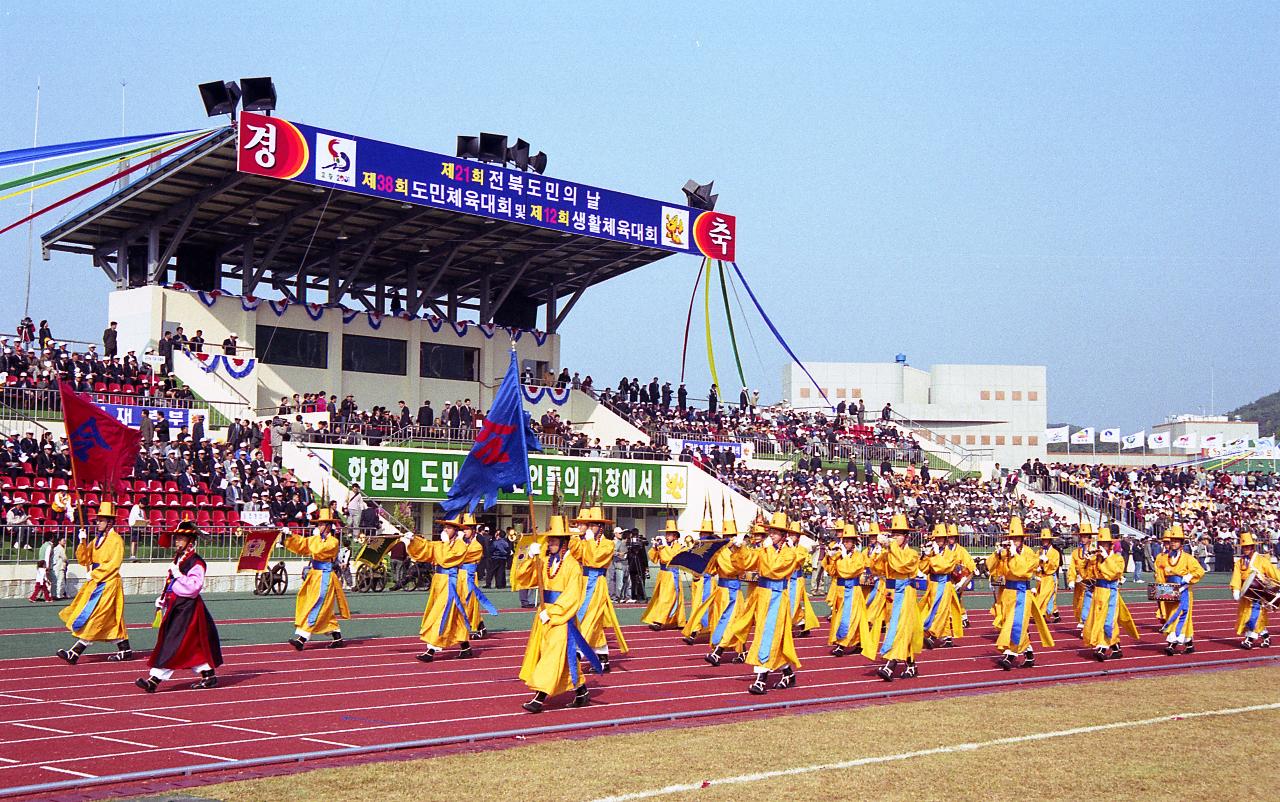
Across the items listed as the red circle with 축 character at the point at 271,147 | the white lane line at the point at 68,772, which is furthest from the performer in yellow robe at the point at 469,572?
the red circle with 축 character at the point at 271,147

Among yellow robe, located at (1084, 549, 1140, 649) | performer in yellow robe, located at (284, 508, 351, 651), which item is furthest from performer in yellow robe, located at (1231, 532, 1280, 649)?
performer in yellow robe, located at (284, 508, 351, 651)

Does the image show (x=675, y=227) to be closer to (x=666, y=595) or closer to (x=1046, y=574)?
(x=666, y=595)

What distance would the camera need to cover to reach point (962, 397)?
77875 millimetres

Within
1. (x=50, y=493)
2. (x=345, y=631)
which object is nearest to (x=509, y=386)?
(x=345, y=631)

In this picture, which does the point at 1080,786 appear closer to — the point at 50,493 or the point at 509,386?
the point at 509,386

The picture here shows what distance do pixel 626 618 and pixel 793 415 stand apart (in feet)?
89.3

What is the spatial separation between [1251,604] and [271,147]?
24.7 m

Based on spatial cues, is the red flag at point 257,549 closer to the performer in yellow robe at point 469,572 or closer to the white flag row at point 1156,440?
the performer in yellow robe at point 469,572

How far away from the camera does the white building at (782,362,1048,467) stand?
252ft

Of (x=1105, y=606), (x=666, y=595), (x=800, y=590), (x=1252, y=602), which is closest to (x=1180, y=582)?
(x=1105, y=606)

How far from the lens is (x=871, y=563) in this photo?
17266 millimetres

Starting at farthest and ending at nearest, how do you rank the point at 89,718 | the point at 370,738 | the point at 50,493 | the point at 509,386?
the point at 50,493
the point at 509,386
the point at 89,718
the point at 370,738

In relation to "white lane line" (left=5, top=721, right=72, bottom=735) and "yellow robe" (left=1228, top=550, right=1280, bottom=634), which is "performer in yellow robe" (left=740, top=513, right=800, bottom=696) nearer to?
"white lane line" (left=5, top=721, right=72, bottom=735)

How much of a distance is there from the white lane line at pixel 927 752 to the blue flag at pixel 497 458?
10437mm
